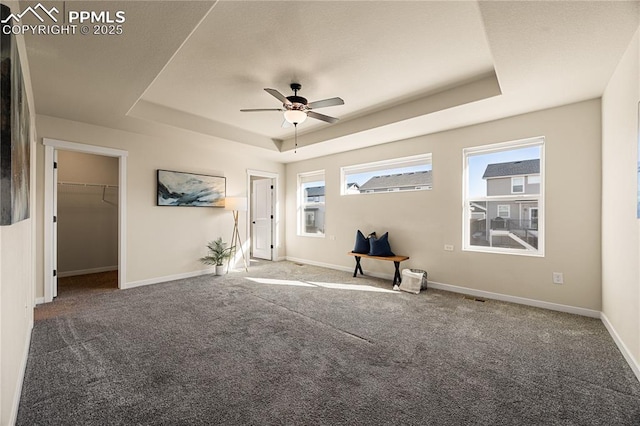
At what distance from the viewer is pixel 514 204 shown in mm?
3875

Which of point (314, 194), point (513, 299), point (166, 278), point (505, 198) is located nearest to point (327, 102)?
point (505, 198)

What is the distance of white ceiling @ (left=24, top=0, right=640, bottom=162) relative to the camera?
203cm

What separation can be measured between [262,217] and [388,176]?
346cm

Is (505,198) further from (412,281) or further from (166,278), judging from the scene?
(166,278)

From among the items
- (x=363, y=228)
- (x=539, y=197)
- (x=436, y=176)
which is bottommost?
(x=363, y=228)

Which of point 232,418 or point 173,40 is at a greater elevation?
point 173,40

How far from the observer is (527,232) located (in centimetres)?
378

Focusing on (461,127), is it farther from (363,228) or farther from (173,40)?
(173,40)

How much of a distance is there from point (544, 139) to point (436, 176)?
1401 mm

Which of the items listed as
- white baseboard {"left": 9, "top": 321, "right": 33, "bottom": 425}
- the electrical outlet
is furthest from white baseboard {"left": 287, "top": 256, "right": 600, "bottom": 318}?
white baseboard {"left": 9, "top": 321, "right": 33, "bottom": 425}

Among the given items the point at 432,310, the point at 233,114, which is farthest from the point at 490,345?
the point at 233,114

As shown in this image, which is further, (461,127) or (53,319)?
(461,127)

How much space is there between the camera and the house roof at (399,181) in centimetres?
477

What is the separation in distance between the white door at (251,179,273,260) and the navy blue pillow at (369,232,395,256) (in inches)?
116
